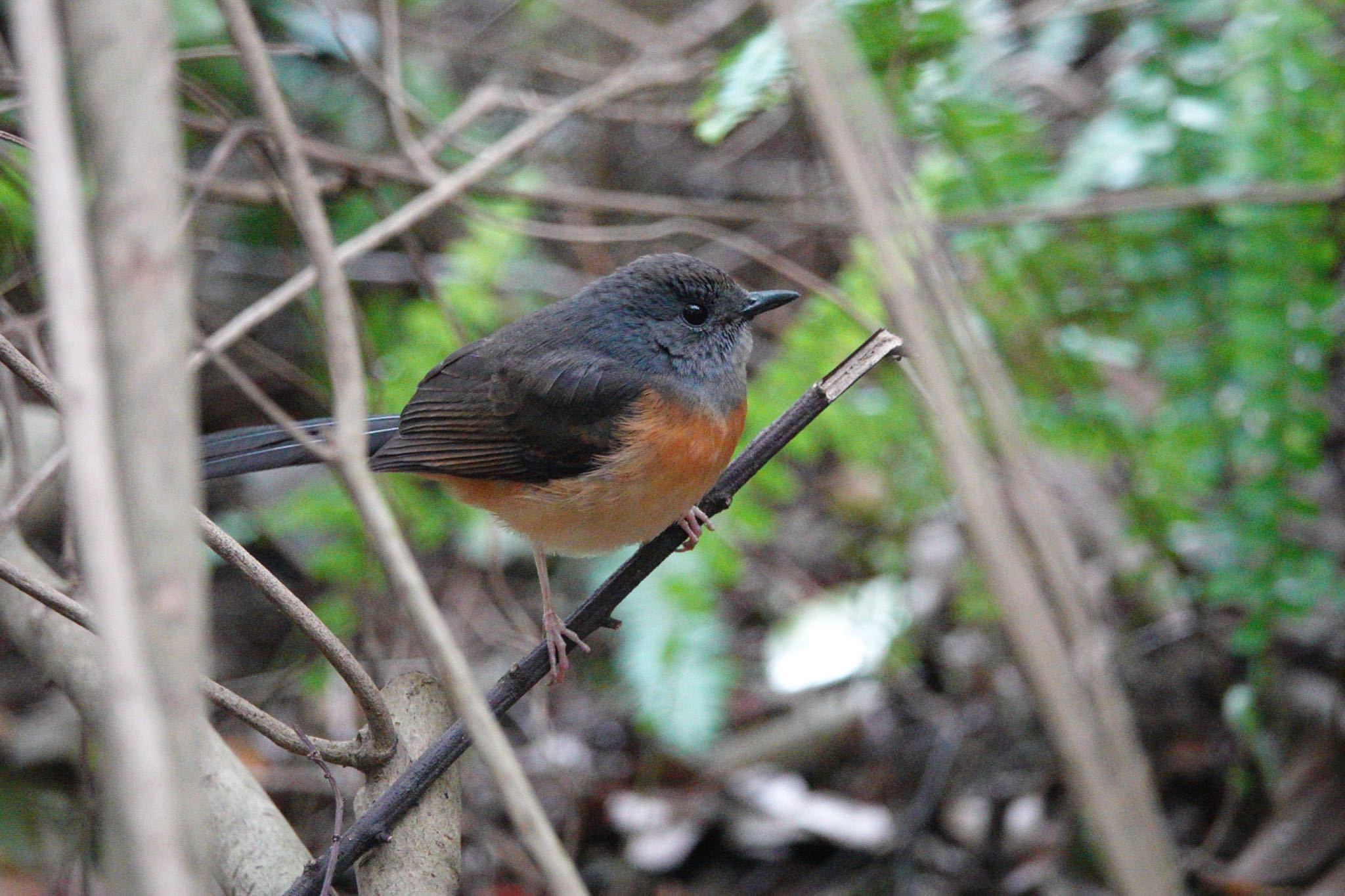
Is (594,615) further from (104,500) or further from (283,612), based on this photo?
(104,500)

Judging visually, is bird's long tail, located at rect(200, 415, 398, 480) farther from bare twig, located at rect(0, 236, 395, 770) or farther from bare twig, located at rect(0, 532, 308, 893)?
bare twig, located at rect(0, 236, 395, 770)

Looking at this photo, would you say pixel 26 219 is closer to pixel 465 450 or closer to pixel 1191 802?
pixel 465 450

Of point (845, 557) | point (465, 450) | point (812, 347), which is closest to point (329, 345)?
point (465, 450)

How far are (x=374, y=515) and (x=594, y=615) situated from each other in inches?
49.8

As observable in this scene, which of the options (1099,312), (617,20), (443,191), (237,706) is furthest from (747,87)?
(617,20)

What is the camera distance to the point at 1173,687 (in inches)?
173

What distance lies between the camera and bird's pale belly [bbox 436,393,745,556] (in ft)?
9.79

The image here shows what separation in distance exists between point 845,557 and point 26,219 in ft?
11.9

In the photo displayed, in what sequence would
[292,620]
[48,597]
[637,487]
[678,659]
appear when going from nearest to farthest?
[48,597] → [292,620] → [637,487] → [678,659]

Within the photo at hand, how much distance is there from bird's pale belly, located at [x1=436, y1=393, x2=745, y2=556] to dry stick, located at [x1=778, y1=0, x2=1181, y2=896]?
1368 millimetres

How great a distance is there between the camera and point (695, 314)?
3.45 metres

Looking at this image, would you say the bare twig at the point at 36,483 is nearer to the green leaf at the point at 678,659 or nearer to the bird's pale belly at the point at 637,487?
the bird's pale belly at the point at 637,487

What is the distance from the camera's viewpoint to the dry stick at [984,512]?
1.12m

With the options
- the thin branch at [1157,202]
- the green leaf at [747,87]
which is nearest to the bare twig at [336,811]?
the green leaf at [747,87]
